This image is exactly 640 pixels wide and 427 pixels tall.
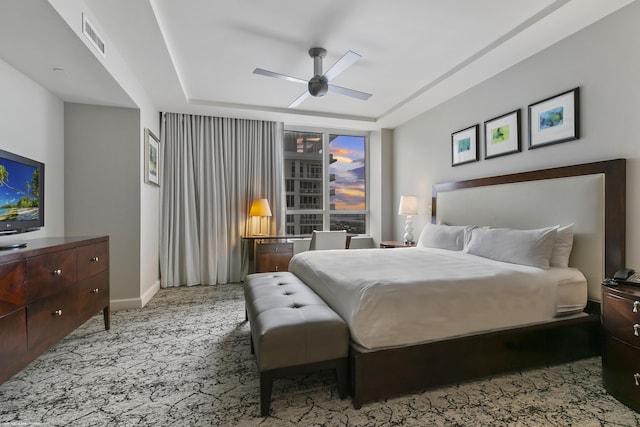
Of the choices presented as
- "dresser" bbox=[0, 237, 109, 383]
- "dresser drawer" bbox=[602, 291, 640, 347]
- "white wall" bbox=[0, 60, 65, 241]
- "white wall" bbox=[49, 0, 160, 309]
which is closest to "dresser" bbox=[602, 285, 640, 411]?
"dresser drawer" bbox=[602, 291, 640, 347]

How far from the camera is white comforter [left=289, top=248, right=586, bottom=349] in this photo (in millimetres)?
1775

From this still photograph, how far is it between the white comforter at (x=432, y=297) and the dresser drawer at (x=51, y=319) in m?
1.74

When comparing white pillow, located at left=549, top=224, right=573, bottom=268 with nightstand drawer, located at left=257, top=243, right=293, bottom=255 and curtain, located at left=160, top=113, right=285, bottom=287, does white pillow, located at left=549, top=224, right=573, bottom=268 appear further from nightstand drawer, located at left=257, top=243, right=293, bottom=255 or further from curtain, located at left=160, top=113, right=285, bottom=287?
curtain, located at left=160, top=113, right=285, bottom=287

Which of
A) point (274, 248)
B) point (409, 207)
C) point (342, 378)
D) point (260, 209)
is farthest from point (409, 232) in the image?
point (342, 378)

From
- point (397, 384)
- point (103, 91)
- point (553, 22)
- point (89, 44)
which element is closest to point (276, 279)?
point (397, 384)

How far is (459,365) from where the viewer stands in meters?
1.91

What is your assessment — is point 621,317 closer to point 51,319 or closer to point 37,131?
point 51,319

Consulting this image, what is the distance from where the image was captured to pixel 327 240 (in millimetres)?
4227

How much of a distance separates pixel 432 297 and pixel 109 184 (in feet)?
11.5

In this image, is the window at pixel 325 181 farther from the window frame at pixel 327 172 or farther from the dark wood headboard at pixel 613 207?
the dark wood headboard at pixel 613 207

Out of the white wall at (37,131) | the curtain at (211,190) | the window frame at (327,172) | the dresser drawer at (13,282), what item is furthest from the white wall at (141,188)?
the window frame at (327,172)

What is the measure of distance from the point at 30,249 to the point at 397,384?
2283 millimetres

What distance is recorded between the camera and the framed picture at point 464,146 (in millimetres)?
3633

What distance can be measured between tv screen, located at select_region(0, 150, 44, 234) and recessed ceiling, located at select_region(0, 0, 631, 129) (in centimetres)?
80
